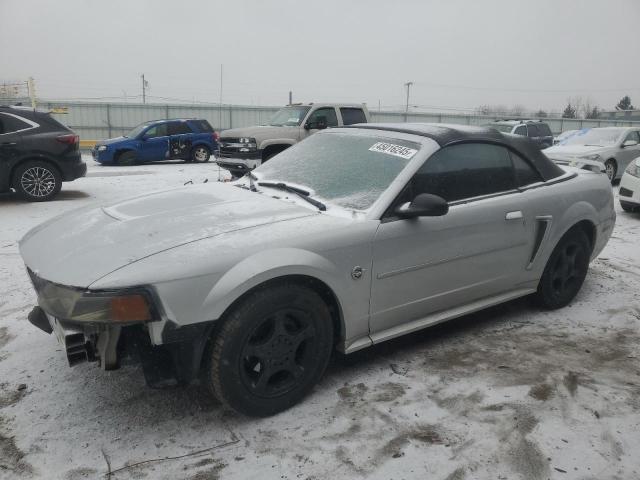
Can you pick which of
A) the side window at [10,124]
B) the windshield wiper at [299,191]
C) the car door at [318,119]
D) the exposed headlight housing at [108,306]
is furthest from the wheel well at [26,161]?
the exposed headlight housing at [108,306]

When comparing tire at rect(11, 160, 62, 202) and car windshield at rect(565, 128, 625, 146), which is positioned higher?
car windshield at rect(565, 128, 625, 146)

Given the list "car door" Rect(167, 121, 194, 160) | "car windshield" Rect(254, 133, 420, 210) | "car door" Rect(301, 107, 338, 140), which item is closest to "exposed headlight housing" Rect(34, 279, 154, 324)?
"car windshield" Rect(254, 133, 420, 210)

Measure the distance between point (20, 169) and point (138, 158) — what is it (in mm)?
7125

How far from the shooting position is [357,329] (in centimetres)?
295

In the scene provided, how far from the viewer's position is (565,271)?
4242 mm

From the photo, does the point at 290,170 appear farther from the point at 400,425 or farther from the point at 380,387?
the point at 400,425

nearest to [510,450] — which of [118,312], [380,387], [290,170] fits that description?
[380,387]

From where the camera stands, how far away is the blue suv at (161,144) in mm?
14984

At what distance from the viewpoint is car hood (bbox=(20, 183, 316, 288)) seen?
2.44 metres

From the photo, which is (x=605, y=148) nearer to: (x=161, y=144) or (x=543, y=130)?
(x=543, y=130)

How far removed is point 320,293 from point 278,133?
8.80m

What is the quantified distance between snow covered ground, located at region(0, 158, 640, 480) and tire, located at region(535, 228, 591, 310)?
1.26ft

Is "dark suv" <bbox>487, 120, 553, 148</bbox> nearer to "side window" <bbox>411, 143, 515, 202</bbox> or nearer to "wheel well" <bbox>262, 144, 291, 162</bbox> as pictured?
"wheel well" <bbox>262, 144, 291, 162</bbox>

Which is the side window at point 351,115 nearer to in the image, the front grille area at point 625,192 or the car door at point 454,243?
the front grille area at point 625,192
